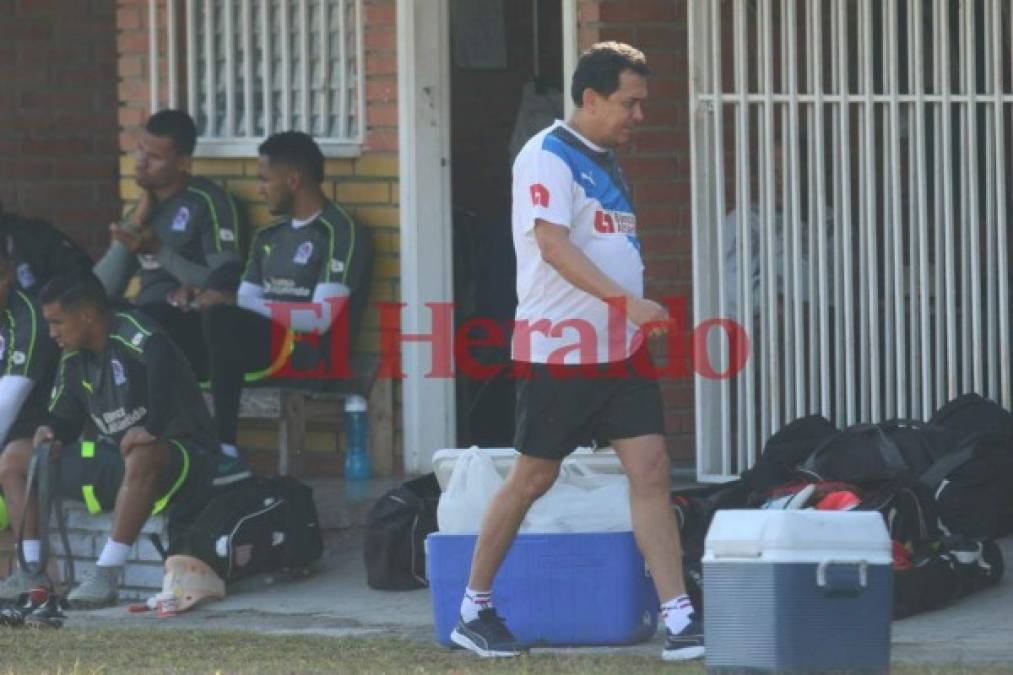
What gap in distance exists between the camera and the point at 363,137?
10.8 meters

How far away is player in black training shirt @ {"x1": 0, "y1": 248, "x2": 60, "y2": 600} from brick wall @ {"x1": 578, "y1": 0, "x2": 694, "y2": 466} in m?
2.44

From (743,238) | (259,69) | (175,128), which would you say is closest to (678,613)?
(743,238)

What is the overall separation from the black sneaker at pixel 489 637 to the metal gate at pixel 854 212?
2.26 metres

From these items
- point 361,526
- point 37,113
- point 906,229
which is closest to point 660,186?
point 906,229

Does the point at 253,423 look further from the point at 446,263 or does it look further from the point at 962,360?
the point at 962,360

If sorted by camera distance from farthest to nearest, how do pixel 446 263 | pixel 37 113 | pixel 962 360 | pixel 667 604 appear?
pixel 37 113 < pixel 446 263 < pixel 962 360 < pixel 667 604

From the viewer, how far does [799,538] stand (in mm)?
6504

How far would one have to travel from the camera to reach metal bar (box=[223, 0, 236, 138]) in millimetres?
11109

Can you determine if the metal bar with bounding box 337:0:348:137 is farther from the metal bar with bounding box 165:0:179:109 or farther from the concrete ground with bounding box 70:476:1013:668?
the concrete ground with bounding box 70:476:1013:668

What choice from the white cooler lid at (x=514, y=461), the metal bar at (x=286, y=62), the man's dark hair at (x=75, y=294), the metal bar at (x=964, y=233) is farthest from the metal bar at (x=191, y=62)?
the metal bar at (x=964, y=233)

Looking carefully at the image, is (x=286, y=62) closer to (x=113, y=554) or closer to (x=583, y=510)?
(x=113, y=554)

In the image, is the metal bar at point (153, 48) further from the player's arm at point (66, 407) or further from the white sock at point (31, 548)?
the white sock at point (31, 548)

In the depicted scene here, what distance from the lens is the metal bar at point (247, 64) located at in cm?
1106

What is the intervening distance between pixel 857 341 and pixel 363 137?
7.91ft
